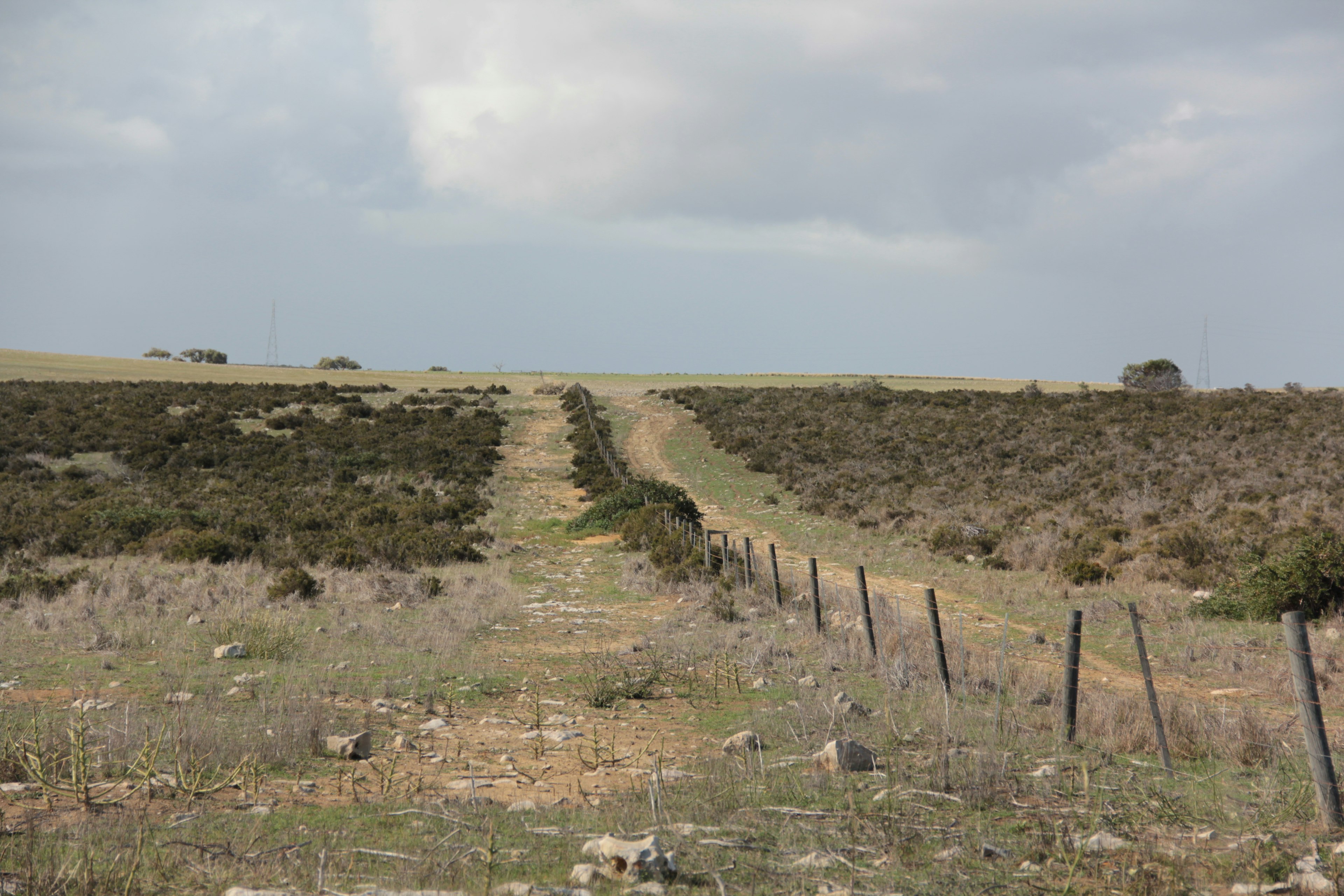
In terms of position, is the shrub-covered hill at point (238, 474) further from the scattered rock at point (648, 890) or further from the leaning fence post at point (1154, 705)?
the scattered rock at point (648, 890)

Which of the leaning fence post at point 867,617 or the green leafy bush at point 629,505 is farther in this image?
the green leafy bush at point 629,505

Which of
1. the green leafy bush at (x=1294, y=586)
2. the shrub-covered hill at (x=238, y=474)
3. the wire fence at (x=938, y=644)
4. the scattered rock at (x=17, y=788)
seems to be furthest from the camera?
the shrub-covered hill at (x=238, y=474)

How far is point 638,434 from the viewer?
142 ft

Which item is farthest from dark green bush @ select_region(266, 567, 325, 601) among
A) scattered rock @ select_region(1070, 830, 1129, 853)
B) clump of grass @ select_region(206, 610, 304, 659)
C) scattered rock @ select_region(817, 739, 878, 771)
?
scattered rock @ select_region(1070, 830, 1129, 853)

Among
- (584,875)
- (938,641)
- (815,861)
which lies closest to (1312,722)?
(815,861)

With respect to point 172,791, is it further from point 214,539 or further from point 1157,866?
point 214,539

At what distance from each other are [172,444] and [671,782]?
35349mm

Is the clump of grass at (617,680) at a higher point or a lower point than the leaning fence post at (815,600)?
lower

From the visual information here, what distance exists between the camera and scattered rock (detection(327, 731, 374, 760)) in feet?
23.1

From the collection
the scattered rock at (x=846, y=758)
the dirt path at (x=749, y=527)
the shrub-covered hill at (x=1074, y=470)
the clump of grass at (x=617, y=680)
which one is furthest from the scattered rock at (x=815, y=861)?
the shrub-covered hill at (x=1074, y=470)

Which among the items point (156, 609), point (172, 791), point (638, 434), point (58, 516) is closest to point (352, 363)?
point (638, 434)

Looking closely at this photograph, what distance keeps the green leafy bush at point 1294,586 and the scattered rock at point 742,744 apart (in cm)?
980

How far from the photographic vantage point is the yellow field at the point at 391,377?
5803cm

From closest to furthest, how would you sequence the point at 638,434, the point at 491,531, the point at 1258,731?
the point at 1258,731 < the point at 491,531 < the point at 638,434
